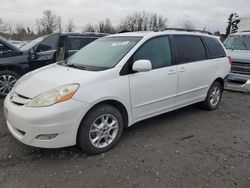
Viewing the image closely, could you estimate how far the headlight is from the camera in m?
2.87

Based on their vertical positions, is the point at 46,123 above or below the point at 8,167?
above

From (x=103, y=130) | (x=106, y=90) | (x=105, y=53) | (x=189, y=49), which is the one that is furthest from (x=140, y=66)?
(x=189, y=49)

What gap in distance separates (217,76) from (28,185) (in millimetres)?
4274

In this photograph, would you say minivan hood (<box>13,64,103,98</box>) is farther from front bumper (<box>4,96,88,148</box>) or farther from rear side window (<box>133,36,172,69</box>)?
rear side window (<box>133,36,172,69</box>)

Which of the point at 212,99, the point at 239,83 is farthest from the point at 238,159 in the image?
the point at 239,83

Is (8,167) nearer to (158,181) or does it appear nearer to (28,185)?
(28,185)

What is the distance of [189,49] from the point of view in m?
4.54

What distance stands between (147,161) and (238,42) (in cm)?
652

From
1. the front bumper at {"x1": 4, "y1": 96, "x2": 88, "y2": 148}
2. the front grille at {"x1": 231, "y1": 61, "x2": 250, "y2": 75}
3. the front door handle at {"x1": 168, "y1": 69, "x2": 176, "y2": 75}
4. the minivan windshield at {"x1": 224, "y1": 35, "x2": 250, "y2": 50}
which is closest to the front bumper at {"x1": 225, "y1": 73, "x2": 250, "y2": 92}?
the front grille at {"x1": 231, "y1": 61, "x2": 250, "y2": 75}

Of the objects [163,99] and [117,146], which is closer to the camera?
[117,146]

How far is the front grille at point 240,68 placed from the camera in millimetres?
6982

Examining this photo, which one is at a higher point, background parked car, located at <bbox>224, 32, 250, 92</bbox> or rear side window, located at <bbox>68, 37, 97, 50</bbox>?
rear side window, located at <bbox>68, 37, 97, 50</bbox>

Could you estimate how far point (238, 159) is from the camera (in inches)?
128

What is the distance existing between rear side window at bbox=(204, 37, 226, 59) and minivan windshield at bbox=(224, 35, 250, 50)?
2.81 m
